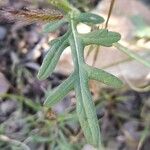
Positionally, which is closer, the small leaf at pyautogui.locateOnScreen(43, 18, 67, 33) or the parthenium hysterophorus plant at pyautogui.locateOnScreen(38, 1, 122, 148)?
the parthenium hysterophorus plant at pyautogui.locateOnScreen(38, 1, 122, 148)

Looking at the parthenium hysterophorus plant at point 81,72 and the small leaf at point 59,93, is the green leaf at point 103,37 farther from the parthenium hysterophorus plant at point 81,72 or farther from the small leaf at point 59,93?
the small leaf at point 59,93

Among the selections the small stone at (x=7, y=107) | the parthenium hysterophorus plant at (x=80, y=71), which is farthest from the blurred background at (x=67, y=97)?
the parthenium hysterophorus plant at (x=80, y=71)

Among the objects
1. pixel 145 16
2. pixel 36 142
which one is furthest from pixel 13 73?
pixel 145 16

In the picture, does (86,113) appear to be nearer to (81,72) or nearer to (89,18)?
(81,72)

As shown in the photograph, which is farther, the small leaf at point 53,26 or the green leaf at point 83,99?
the small leaf at point 53,26

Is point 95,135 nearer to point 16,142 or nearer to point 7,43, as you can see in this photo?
point 16,142

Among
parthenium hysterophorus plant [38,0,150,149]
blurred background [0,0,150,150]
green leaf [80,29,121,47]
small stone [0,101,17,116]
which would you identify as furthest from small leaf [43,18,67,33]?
small stone [0,101,17,116]

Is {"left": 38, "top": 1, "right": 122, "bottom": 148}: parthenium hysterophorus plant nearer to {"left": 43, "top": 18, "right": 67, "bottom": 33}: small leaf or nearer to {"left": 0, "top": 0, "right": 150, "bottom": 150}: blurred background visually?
{"left": 43, "top": 18, "right": 67, "bottom": 33}: small leaf
